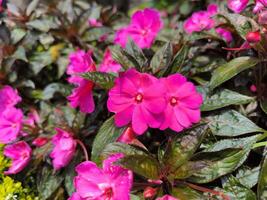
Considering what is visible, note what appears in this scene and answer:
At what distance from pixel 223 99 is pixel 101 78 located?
49 centimetres

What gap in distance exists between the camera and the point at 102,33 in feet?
8.54

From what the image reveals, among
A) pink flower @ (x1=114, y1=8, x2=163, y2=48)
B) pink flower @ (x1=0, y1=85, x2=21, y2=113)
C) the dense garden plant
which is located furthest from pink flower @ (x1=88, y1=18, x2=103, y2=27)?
pink flower @ (x1=0, y1=85, x2=21, y2=113)

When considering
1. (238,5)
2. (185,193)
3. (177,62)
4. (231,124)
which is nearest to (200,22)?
(238,5)

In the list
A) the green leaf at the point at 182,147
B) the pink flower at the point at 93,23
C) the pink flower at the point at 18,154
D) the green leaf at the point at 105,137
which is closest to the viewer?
the green leaf at the point at 182,147

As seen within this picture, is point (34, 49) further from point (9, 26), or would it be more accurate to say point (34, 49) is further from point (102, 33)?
point (102, 33)

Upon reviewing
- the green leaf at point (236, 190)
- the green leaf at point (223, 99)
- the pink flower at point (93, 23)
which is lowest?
the green leaf at point (236, 190)

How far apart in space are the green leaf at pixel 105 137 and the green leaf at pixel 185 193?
0.30 m

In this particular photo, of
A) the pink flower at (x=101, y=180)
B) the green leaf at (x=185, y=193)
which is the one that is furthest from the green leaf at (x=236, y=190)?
the pink flower at (x=101, y=180)

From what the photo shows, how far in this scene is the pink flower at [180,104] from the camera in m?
1.65

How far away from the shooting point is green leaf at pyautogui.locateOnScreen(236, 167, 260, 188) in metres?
1.74

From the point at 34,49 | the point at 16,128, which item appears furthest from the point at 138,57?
the point at 34,49

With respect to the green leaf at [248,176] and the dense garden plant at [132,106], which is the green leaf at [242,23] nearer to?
the dense garden plant at [132,106]

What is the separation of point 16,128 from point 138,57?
0.65 meters

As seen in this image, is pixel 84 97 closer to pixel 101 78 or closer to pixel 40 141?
pixel 101 78
